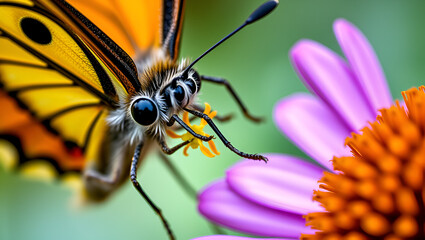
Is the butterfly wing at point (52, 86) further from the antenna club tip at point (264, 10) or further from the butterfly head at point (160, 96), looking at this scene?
the antenna club tip at point (264, 10)

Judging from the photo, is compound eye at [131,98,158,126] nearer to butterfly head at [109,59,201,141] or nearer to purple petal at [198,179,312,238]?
butterfly head at [109,59,201,141]

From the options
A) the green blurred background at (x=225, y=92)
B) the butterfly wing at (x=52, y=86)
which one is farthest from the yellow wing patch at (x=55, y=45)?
the green blurred background at (x=225, y=92)

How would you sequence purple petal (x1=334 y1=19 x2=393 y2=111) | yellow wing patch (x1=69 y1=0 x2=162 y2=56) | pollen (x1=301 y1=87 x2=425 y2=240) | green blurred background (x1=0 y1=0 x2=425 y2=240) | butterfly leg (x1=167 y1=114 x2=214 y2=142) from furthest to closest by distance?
green blurred background (x1=0 y1=0 x2=425 y2=240) → yellow wing patch (x1=69 y1=0 x2=162 y2=56) → purple petal (x1=334 y1=19 x2=393 y2=111) → butterfly leg (x1=167 y1=114 x2=214 y2=142) → pollen (x1=301 y1=87 x2=425 y2=240)

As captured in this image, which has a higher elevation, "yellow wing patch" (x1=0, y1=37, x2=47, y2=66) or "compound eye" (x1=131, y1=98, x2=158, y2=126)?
"yellow wing patch" (x1=0, y1=37, x2=47, y2=66)

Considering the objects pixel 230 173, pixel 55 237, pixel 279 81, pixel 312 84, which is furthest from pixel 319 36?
pixel 55 237

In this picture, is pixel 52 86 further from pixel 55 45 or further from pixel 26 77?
pixel 55 45

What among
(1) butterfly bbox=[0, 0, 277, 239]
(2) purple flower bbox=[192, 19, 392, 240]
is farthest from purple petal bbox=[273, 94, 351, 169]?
(1) butterfly bbox=[0, 0, 277, 239]

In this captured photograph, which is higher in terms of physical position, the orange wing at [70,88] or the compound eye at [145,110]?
the orange wing at [70,88]
